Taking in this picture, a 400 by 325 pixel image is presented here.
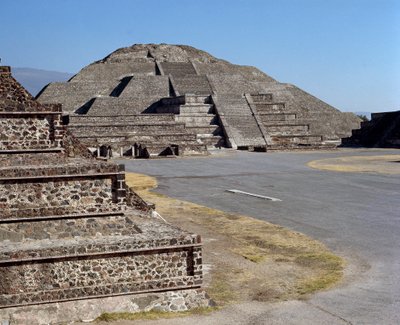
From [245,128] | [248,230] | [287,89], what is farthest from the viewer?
[287,89]

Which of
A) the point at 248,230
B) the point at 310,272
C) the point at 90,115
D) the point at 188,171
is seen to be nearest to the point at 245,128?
the point at 90,115

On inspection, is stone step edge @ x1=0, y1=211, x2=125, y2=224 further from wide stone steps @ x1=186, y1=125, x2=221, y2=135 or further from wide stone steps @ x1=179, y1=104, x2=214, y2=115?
wide stone steps @ x1=179, y1=104, x2=214, y2=115

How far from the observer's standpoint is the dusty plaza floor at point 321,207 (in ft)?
30.9

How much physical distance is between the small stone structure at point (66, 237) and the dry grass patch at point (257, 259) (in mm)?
1133

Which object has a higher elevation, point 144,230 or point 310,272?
point 144,230

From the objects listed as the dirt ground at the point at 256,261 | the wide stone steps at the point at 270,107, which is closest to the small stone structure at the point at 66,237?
the dirt ground at the point at 256,261

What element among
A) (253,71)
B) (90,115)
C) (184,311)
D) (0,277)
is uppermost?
(253,71)

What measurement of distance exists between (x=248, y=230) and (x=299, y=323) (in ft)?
22.7

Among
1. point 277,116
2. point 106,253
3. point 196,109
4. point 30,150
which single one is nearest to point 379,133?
point 277,116

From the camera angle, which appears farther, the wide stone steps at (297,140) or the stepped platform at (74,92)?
the stepped platform at (74,92)

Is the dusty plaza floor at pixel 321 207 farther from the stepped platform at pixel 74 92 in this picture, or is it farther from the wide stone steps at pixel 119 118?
the stepped platform at pixel 74 92

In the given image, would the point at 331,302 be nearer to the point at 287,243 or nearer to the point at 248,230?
the point at 287,243

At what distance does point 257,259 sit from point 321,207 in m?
6.79

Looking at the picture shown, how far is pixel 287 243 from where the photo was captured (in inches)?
559
